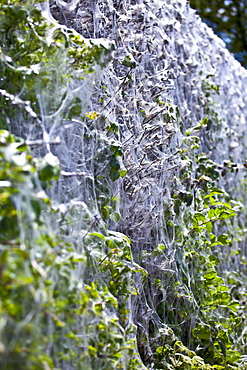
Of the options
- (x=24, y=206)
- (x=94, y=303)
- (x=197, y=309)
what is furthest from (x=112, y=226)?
(x=24, y=206)

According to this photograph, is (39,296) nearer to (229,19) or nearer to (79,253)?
(79,253)

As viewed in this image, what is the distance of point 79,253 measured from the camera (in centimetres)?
130

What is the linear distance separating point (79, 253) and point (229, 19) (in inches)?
357

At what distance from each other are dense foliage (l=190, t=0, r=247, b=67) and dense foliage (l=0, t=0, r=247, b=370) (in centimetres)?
731

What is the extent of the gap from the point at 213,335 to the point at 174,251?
1.57 ft

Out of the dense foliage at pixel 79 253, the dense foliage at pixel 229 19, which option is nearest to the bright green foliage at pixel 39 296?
the dense foliage at pixel 79 253

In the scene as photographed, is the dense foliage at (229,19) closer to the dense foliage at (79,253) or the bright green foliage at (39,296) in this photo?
the dense foliage at (79,253)

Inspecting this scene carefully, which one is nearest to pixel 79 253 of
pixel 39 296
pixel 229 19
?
pixel 39 296

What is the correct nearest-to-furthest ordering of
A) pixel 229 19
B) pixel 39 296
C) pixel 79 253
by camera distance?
pixel 39 296
pixel 79 253
pixel 229 19

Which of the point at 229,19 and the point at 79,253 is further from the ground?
the point at 229,19

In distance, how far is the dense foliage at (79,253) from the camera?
977 mm

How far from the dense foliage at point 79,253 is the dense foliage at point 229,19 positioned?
7.31 m

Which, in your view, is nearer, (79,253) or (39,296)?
(39,296)

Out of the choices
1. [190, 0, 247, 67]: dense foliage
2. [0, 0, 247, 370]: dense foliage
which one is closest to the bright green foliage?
[0, 0, 247, 370]: dense foliage
